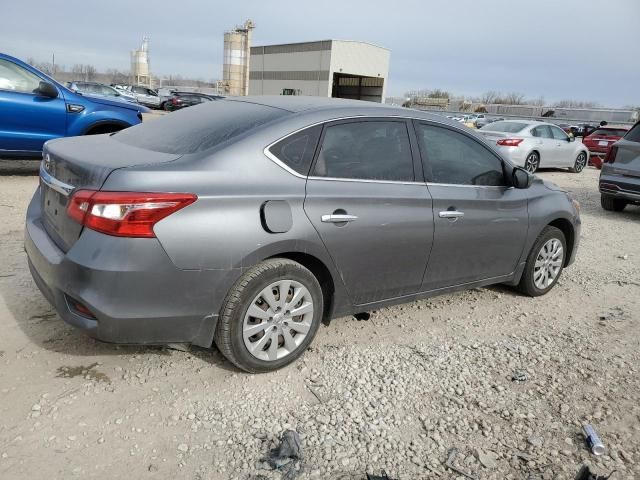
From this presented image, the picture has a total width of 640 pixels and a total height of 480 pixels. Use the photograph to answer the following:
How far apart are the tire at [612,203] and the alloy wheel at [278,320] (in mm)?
8343

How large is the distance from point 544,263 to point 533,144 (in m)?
10.0

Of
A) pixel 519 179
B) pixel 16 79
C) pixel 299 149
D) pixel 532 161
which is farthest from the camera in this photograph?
pixel 532 161

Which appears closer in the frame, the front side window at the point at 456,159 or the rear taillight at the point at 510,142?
the front side window at the point at 456,159

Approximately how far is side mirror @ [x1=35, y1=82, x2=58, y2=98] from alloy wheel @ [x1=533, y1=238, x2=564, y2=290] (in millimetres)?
6942

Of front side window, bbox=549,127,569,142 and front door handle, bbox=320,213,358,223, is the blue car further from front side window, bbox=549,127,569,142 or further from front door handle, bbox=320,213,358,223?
front side window, bbox=549,127,569,142

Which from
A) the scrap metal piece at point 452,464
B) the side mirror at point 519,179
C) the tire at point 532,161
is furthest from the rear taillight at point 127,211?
the tire at point 532,161

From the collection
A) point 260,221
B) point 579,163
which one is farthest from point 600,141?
point 260,221

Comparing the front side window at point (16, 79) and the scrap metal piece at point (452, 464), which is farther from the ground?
the front side window at point (16, 79)

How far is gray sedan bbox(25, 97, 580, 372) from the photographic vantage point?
2.61 meters

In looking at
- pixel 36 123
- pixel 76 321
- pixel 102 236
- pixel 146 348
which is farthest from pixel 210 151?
pixel 36 123

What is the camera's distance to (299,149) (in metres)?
3.11

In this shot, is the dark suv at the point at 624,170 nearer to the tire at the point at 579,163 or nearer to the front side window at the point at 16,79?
the tire at the point at 579,163

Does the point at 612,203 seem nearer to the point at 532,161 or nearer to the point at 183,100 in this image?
the point at 532,161

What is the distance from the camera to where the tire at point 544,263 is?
4609 millimetres
